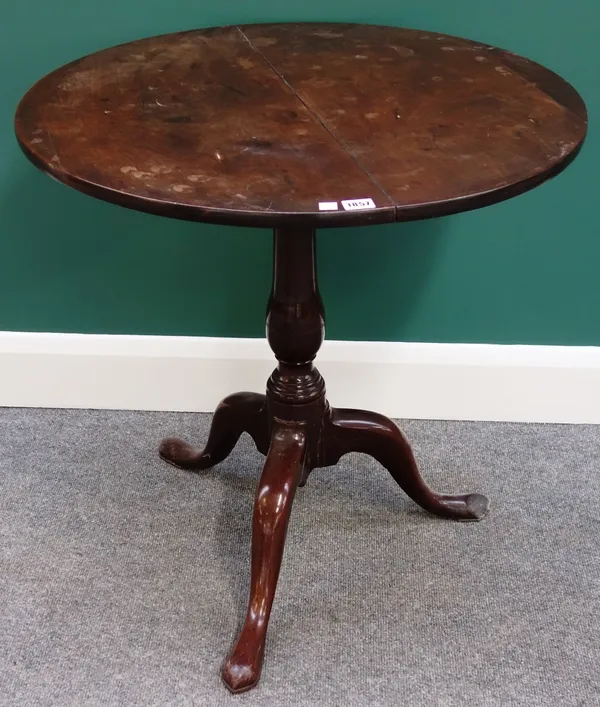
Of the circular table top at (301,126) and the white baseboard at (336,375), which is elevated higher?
the circular table top at (301,126)

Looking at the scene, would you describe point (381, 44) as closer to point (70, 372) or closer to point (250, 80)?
point (250, 80)

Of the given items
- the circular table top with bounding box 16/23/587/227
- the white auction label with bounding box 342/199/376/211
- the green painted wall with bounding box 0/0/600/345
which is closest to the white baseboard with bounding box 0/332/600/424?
the green painted wall with bounding box 0/0/600/345

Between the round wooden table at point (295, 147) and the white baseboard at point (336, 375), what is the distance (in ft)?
0.74

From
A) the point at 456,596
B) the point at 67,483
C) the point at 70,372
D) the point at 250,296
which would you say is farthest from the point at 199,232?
the point at 456,596

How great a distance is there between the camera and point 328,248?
145 centimetres

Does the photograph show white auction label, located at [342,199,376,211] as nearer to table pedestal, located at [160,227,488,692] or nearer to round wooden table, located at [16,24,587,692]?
round wooden table, located at [16,24,587,692]

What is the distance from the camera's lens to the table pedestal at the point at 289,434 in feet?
3.64

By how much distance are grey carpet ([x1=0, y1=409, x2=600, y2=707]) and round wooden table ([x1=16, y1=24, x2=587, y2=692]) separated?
8 cm

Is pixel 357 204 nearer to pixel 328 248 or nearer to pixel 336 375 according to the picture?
pixel 328 248

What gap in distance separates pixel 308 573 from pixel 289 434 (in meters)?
0.23

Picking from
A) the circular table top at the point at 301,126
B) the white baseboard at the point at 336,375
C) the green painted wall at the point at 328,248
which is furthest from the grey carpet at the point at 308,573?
the circular table top at the point at 301,126

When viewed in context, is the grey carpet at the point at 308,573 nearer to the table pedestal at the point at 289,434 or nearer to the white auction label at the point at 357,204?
the table pedestal at the point at 289,434

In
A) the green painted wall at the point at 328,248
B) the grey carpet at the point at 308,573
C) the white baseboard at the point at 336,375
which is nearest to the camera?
the grey carpet at the point at 308,573

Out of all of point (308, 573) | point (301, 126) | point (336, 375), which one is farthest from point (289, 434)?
point (301, 126)
